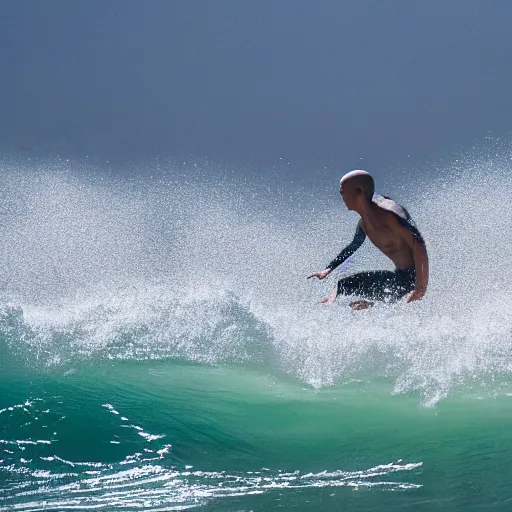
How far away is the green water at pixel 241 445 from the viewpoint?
10.1 feet

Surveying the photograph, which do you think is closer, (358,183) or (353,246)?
(358,183)

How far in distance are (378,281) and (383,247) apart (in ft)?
0.77

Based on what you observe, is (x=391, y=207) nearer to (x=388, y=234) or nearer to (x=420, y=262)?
(x=388, y=234)

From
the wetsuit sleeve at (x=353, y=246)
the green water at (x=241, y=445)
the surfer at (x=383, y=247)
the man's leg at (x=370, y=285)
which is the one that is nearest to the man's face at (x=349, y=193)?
the surfer at (x=383, y=247)

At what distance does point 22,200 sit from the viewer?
1700 cm

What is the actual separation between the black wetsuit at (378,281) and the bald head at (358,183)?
0.10 meters

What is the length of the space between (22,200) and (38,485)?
1445cm

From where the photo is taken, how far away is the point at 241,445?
12.7 feet

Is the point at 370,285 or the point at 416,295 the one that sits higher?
the point at 370,285

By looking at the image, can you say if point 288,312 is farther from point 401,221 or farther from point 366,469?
point 366,469

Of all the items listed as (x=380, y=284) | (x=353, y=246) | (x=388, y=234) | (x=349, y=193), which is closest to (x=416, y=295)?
(x=380, y=284)

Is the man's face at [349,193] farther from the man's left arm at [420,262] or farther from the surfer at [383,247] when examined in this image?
the man's left arm at [420,262]

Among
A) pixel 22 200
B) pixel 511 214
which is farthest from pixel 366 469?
pixel 22 200

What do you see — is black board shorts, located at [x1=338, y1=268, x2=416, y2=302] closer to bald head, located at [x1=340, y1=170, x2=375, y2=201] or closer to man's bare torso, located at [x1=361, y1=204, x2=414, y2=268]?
man's bare torso, located at [x1=361, y1=204, x2=414, y2=268]
